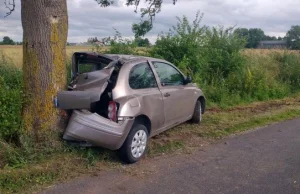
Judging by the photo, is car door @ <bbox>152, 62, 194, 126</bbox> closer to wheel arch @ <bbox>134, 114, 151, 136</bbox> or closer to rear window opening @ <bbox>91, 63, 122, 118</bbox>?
wheel arch @ <bbox>134, 114, 151, 136</bbox>

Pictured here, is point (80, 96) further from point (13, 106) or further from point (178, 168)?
point (178, 168)

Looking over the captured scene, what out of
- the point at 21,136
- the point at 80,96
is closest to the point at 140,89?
the point at 80,96

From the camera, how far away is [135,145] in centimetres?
600

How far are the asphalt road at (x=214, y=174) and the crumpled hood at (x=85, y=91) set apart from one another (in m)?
1.14

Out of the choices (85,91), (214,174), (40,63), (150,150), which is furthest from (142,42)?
(214,174)

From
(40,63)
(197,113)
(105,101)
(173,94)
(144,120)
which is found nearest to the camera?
(105,101)

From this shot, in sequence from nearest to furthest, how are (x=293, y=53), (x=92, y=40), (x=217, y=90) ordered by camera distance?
(x=92, y=40) → (x=217, y=90) → (x=293, y=53)

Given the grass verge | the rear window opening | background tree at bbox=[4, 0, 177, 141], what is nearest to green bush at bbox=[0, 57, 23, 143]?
A: background tree at bbox=[4, 0, 177, 141]

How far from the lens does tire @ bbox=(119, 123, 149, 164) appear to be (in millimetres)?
5809

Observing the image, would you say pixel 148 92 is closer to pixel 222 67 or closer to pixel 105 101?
pixel 105 101

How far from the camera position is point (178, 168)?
583 centimetres

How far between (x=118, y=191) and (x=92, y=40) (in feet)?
19.7

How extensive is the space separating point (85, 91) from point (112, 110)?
53cm

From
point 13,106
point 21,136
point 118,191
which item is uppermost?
point 13,106
